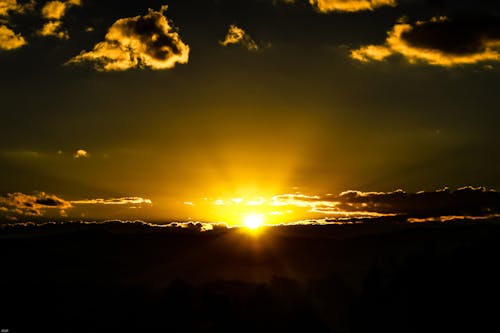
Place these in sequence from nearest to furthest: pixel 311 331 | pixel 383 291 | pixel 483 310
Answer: pixel 483 310 < pixel 383 291 < pixel 311 331

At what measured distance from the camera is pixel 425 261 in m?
132

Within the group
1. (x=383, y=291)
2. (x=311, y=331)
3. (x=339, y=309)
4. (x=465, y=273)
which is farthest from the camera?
(x=339, y=309)

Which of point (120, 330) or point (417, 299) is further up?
point (417, 299)

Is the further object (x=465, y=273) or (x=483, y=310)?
(x=465, y=273)

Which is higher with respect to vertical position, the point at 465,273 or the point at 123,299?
the point at 465,273

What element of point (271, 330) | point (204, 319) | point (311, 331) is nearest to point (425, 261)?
point (311, 331)

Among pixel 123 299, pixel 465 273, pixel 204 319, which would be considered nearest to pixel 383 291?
pixel 465 273

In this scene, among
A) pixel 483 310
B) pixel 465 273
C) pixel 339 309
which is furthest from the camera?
pixel 339 309

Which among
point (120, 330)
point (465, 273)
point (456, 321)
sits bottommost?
point (120, 330)

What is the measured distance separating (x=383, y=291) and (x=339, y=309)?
32.0 metres

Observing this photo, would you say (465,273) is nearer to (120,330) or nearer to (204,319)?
(204,319)

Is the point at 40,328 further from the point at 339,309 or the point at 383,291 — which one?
the point at 383,291

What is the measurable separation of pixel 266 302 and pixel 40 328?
74.9m

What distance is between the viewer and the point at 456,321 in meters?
112
